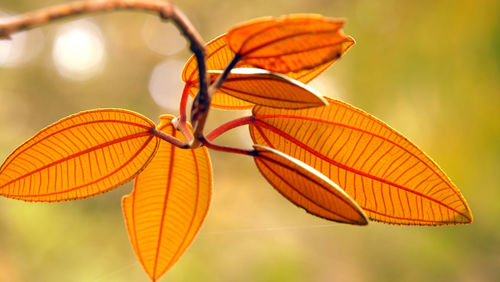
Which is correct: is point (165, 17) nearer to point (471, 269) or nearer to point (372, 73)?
point (471, 269)

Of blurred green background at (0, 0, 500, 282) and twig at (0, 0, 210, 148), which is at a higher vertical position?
twig at (0, 0, 210, 148)

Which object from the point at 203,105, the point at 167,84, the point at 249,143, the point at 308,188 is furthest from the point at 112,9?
the point at 167,84

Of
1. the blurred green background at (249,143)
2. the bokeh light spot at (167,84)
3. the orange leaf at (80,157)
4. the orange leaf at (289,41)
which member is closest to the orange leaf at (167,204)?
the orange leaf at (80,157)

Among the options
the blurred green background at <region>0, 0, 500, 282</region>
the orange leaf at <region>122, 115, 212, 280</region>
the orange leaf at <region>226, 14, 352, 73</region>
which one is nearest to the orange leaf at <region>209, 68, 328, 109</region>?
the orange leaf at <region>226, 14, 352, 73</region>

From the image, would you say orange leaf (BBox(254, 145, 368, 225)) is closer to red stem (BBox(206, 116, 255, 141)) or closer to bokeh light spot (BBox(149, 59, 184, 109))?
red stem (BBox(206, 116, 255, 141))

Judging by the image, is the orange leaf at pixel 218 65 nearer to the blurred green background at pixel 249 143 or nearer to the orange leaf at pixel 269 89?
the orange leaf at pixel 269 89

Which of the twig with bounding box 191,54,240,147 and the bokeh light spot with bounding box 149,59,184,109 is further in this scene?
the bokeh light spot with bounding box 149,59,184,109

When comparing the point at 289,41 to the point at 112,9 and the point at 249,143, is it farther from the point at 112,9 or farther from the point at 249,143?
the point at 249,143
